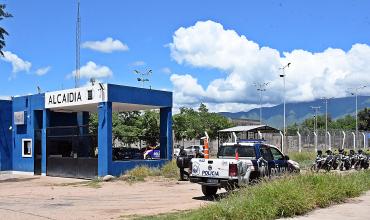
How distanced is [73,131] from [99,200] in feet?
35.6

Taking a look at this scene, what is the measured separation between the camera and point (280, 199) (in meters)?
10.4

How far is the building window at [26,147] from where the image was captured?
28933mm

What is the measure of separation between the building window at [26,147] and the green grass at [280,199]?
61.9ft

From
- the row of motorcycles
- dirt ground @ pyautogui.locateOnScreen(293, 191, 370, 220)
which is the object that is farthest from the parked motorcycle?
dirt ground @ pyautogui.locateOnScreen(293, 191, 370, 220)

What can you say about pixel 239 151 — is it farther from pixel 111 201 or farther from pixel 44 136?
pixel 44 136

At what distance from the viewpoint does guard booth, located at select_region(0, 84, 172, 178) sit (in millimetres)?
23719

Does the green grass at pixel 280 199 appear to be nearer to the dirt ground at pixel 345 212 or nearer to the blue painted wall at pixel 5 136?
the dirt ground at pixel 345 212

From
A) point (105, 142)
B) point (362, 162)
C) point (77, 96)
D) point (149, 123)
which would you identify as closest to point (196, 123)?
point (149, 123)

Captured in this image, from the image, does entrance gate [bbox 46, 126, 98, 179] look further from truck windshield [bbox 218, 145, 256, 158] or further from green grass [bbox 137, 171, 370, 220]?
green grass [bbox 137, 171, 370, 220]

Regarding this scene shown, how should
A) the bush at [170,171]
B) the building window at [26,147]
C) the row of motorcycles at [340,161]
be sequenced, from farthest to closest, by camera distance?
the building window at [26,147] < the row of motorcycles at [340,161] < the bush at [170,171]

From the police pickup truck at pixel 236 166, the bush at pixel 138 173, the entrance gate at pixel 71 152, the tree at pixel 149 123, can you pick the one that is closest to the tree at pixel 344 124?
the tree at pixel 149 123

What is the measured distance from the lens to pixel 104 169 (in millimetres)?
23391

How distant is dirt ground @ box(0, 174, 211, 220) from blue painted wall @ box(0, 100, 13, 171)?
9.93 meters

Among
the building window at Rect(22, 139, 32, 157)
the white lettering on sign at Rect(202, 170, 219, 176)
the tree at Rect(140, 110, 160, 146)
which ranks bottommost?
the white lettering on sign at Rect(202, 170, 219, 176)
